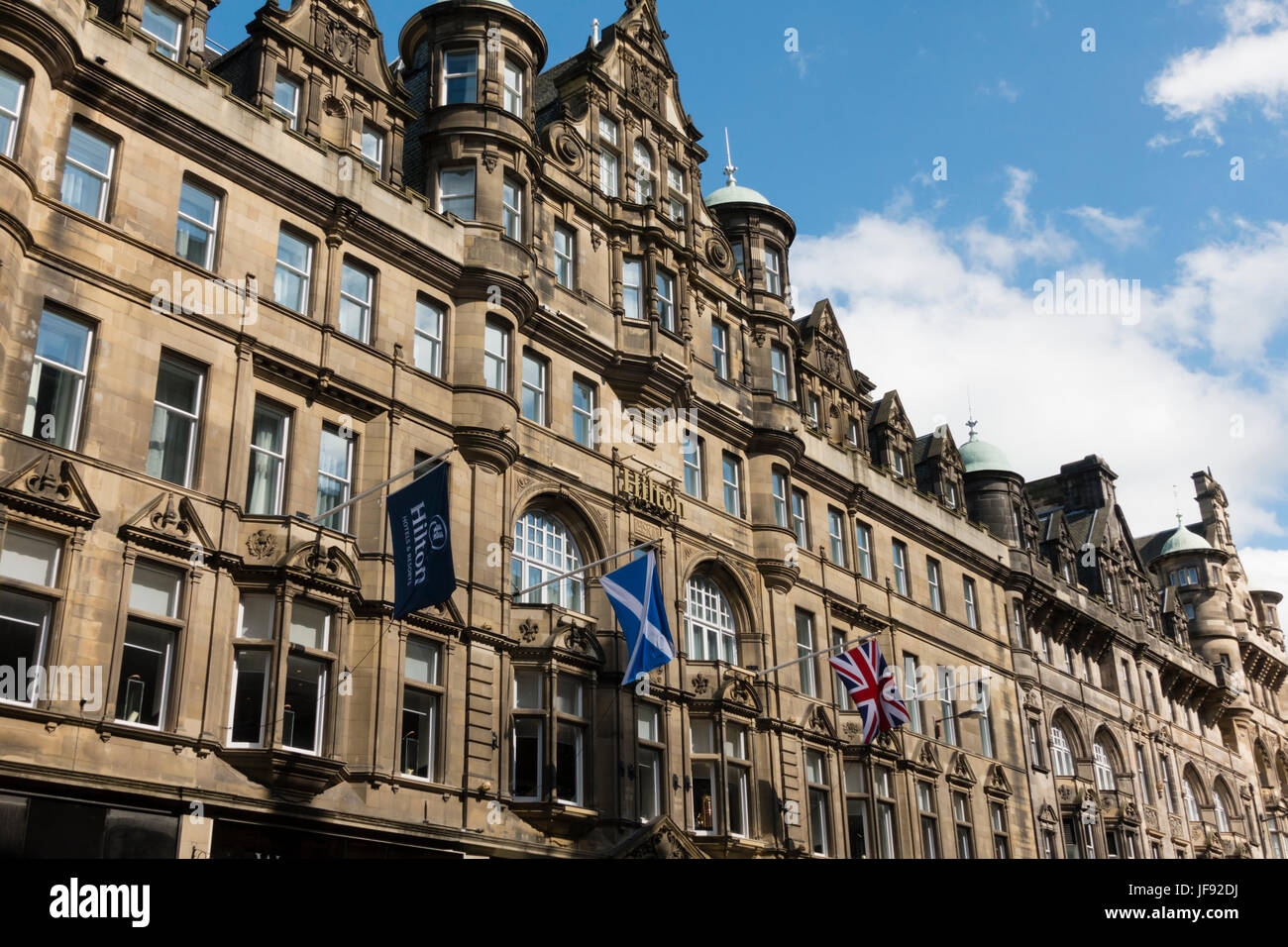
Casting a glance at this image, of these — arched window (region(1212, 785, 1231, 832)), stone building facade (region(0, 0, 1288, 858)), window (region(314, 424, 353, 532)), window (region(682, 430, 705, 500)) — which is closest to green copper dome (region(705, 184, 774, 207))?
stone building facade (region(0, 0, 1288, 858))

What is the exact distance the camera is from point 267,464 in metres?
26.6

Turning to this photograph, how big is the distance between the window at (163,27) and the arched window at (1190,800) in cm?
5727

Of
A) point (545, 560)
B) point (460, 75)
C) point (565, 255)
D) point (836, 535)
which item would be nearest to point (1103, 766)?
point (836, 535)

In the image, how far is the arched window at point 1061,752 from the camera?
5447 cm

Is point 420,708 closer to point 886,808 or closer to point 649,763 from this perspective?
point 649,763

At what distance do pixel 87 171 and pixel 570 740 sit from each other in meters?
16.0

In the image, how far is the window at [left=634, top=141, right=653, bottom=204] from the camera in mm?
39906

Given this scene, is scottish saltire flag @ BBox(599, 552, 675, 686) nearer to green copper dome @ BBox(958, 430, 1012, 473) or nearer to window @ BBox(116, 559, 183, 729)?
window @ BBox(116, 559, 183, 729)

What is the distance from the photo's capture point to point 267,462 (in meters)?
26.6

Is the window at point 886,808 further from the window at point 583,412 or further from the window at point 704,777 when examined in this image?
the window at point 583,412

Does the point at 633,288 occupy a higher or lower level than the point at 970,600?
higher

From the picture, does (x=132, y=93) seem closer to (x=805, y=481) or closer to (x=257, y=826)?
(x=257, y=826)
